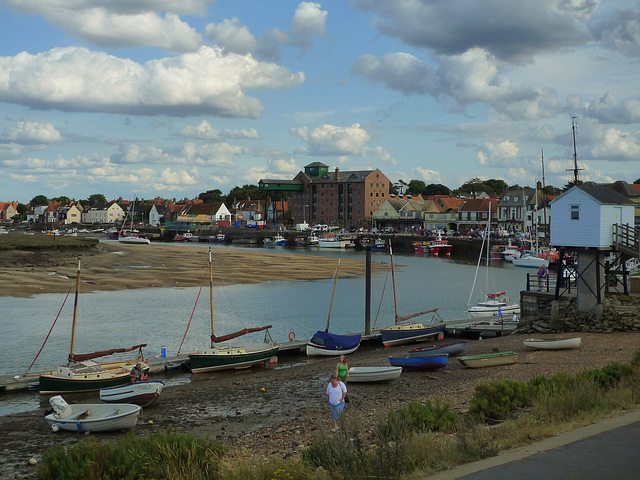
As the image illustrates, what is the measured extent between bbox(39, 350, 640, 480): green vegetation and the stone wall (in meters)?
16.5

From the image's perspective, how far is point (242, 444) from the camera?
58.5ft

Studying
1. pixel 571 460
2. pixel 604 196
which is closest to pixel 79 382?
pixel 571 460

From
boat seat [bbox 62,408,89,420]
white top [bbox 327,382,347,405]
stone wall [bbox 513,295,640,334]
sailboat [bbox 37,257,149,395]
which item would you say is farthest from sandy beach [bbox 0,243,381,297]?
white top [bbox 327,382,347,405]

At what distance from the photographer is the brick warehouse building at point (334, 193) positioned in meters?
178

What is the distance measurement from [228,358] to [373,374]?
8.82 metres

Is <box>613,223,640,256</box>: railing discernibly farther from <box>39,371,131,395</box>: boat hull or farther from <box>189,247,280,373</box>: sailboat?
<box>39,371,131,395</box>: boat hull

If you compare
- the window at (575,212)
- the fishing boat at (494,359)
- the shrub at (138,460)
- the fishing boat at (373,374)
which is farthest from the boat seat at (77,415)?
the window at (575,212)

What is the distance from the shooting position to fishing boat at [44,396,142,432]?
67.5 feet

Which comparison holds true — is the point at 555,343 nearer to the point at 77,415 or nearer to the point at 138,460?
the point at 77,415

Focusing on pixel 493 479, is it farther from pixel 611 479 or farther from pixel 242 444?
pixel 242 444

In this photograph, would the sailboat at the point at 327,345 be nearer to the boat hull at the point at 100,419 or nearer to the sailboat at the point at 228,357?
the sailboat at the point at 228,357

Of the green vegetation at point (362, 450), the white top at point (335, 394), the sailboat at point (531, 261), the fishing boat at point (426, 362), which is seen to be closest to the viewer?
the green vegetation at point (362, 450)

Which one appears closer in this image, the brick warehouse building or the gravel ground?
the gravel ground

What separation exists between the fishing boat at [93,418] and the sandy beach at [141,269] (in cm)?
3729
